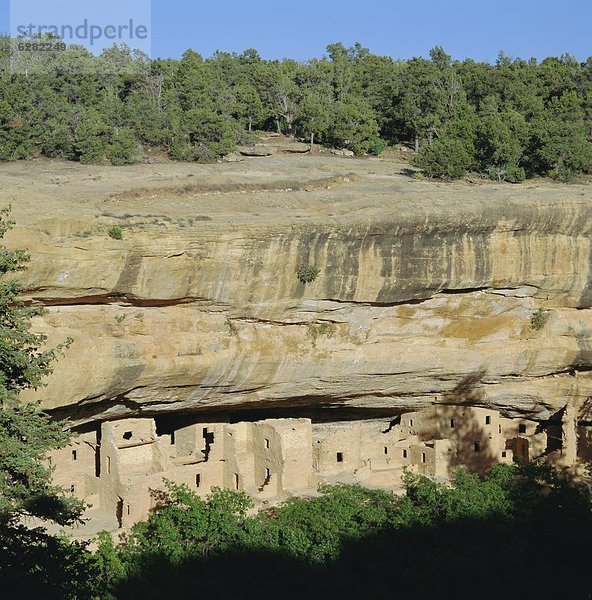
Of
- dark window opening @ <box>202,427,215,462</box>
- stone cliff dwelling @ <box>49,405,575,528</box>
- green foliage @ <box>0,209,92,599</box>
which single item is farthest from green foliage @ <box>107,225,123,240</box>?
dark window opening @ <box>202,427,215,462</box>

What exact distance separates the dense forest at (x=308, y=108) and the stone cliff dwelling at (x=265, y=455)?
6.89m

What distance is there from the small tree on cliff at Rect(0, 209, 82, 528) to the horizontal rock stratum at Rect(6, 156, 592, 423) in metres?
1.12

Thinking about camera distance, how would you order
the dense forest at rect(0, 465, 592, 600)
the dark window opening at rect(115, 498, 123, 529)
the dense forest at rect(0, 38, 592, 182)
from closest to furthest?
the dense forest at rect(0, 465, 592, 600) → the dark window opening at rect(115, 498, 123, 529) → the dense forest at rect(0, 38, 592, 182)

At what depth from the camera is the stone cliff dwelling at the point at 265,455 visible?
19.1m

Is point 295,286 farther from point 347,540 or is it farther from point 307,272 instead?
point 347,540

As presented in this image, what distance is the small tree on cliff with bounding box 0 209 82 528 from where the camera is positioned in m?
13.3

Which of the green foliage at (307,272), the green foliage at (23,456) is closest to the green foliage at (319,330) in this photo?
the green foliage at (307,272)

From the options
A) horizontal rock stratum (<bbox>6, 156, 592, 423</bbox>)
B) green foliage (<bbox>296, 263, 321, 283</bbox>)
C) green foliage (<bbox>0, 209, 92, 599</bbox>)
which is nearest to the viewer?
green foliage (<bbox>0, 209, 92, 599</bbox>)

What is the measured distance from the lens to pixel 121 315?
17.5 m

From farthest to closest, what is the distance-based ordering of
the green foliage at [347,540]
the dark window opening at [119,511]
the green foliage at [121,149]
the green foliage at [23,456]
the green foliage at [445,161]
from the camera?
1. the green foliage at [445,161]
2. the green foliage at [121,149]
3. the dark window opening at [119,511]
4. the green foliage at [347,540]
5. the green foliage at [23,456]

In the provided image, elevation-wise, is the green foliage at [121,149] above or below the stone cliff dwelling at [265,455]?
above

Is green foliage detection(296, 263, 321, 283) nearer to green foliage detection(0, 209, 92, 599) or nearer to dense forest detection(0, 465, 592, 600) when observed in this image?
dense forest detection(0, 465, 592, 600)

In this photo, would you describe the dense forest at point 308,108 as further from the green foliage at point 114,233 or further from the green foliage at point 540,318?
the green foliage at point 114,233

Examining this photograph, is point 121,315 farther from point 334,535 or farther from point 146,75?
point 146,75
